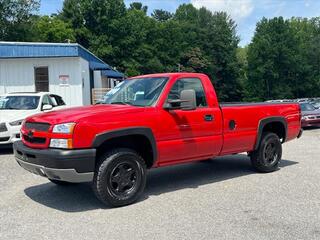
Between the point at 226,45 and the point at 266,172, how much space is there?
7000 centimetres

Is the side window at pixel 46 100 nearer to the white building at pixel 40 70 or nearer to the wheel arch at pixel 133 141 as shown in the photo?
the wheel arch at pixel 133 141

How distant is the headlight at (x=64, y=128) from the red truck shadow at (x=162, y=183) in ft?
3.86

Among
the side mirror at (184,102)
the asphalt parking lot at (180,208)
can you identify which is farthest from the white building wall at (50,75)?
the side mirror at (184,102)

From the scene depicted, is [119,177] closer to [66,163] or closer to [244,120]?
[66,163]

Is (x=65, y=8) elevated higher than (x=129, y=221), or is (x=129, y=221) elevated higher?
(x=65, y=8)

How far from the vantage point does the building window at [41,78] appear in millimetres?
22750

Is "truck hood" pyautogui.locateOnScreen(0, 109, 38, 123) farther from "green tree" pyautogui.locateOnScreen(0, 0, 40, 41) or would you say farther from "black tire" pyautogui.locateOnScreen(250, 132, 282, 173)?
"green tree" pyautogui.locateOnScreen(0, 0, 40, 41)

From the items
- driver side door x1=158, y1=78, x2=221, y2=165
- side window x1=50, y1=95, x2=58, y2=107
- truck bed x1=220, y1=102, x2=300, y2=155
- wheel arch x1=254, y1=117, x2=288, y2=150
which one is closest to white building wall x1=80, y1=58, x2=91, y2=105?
side window x1=50, y1=95, x2=58, y2=107

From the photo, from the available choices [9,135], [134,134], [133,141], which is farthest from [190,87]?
[9,135]

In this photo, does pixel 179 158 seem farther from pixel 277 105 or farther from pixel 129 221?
pixel 277 105

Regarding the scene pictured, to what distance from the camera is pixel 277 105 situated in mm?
9188

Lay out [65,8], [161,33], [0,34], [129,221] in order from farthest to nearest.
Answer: [161,33], [65,8], [0,34], [129,221]

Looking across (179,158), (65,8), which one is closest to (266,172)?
(179,158)

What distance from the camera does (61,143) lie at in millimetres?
6035
